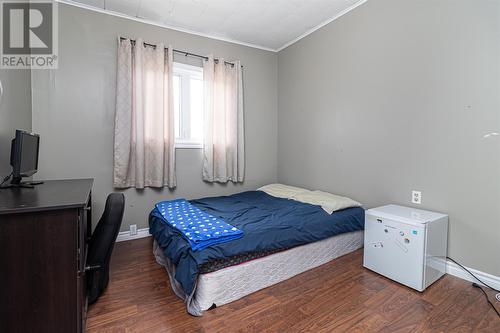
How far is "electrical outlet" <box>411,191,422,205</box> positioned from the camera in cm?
223

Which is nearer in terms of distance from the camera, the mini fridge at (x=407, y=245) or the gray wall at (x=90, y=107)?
the mini fridge at (x=407, y=245)

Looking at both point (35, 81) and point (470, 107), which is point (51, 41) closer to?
point (35, 81)

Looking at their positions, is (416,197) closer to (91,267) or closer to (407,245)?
(407,245)

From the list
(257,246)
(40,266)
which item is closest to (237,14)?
(257,246)

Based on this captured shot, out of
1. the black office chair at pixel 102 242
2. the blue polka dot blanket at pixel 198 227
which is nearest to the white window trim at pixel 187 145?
the blue polka dot blanket at pixel 198 227

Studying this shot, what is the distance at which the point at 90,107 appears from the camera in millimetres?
2744

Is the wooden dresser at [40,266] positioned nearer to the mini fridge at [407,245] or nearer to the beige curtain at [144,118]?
the beige curtain at [144,118]

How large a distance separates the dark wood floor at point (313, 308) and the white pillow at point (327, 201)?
2.14 ft

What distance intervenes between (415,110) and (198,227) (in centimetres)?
217

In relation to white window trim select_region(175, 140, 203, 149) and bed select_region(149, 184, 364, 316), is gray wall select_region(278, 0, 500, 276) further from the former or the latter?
white window trim select_region(175, 140, 203, 149)

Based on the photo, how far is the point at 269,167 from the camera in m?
A: 3.99

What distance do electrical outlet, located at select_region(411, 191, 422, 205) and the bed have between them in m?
0.50

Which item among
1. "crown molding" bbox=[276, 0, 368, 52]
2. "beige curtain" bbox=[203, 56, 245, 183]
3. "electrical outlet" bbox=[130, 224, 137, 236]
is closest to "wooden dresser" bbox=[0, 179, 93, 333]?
"electrical outlet" bbox=[130, 224, 137, 236]

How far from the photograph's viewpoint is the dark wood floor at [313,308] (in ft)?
4.84
